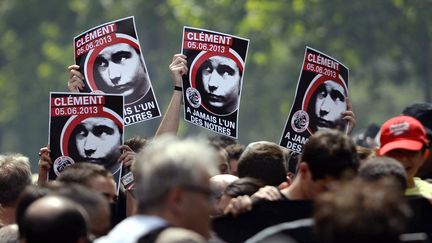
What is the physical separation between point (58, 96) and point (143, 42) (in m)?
39.3

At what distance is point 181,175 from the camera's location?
6078 mm

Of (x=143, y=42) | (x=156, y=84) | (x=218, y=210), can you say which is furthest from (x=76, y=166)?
(x=143, y=42)

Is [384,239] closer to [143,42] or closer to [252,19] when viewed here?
[252,19]

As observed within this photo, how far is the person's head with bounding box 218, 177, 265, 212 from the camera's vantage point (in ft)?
27.3

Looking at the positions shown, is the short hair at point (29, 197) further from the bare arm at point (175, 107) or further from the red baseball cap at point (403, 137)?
the bare arm at point (175, 107)

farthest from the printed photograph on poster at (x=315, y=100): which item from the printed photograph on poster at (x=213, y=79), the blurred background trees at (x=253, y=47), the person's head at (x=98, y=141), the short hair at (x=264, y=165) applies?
the blurred background trees at (x=253, y=47)

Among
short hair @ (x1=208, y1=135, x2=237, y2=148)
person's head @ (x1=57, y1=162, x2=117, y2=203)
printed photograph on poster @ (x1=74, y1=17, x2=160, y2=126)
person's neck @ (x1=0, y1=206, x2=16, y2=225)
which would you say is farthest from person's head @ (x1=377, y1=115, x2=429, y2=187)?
short hair @ (x1=208, y1=135, x2=237, y2=148)

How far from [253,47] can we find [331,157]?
1385 inches

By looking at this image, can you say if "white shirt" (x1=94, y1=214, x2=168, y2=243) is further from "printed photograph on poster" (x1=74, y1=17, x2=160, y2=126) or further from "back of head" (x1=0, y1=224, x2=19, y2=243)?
"printed photograph on poster" (x1=74, y1=17, x2=160, y2=126)

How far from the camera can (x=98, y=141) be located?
30.9ft

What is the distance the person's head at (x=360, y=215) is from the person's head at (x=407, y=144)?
2197 millimetres

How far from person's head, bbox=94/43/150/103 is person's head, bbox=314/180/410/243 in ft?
15.0

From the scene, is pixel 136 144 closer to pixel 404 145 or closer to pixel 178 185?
pixel 404 145

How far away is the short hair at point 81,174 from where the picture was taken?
7691 mm
